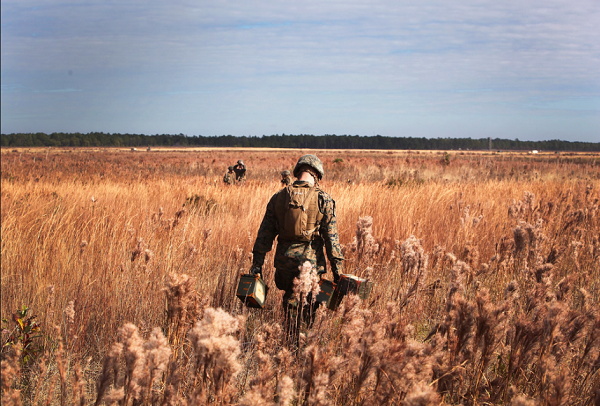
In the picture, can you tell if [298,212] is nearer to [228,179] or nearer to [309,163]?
[309,163]

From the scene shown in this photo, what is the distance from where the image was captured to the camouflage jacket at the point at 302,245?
309cm

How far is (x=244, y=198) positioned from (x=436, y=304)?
554 centimetres

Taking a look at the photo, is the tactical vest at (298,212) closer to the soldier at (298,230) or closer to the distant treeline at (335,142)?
the soldier at (298,230)

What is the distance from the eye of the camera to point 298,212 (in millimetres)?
2990

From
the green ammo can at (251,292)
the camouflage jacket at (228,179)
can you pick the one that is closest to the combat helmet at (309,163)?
the green ammo can at (251,292)

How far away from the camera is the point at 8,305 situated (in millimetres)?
3605

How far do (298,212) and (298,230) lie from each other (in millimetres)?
136

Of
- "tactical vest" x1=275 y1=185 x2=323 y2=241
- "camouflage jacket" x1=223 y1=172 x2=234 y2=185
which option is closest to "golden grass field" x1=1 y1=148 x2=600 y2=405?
"tactical vest" x1=275 y1=185 x2=323 y2=241

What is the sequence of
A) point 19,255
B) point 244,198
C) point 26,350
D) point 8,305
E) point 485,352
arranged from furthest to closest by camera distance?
point 244,198, point 19,255, point 8,305, point 26,350, point 485,352

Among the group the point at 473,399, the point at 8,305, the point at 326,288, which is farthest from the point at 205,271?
the point at 473,399

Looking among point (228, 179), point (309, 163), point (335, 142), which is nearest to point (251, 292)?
point (309, 163)

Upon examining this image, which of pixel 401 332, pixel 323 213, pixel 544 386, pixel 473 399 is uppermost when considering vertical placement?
pixel 323 213

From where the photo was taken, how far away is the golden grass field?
1.33m

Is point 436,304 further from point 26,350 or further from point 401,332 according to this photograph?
point 26,350
